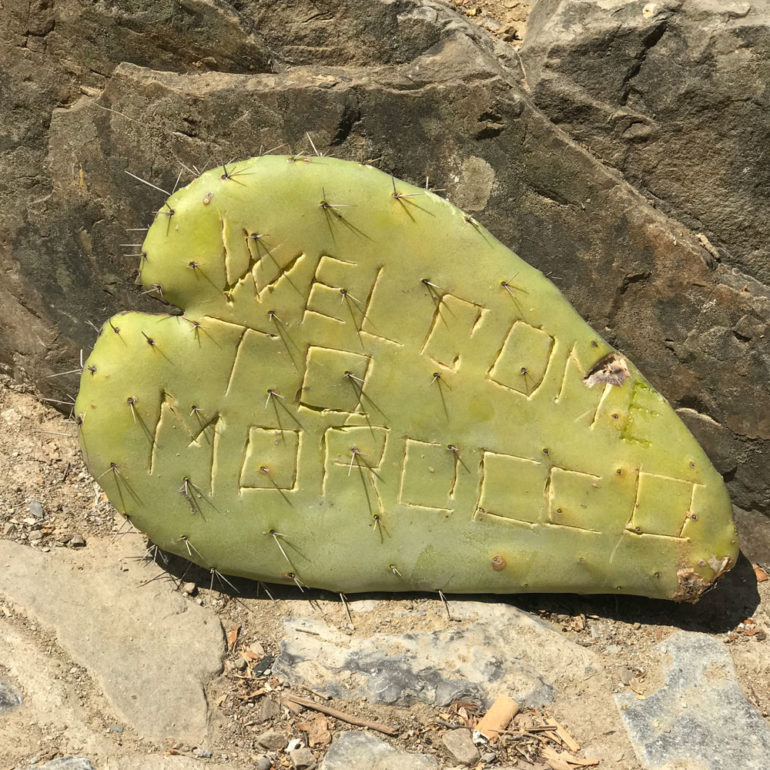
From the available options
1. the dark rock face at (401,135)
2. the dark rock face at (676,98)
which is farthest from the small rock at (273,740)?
the dark rock face at (676,98)

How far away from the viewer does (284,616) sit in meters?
2.73

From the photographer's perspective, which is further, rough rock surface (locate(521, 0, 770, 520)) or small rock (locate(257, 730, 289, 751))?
rough rock surface (locate(521, 0, 770, 520))

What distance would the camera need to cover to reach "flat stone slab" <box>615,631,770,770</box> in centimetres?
234

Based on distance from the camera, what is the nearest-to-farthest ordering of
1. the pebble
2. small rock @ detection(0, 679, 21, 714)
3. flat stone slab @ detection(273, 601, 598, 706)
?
small rock @ detection(0, 679, 21, 714) → flat stone slab @ detection(273, 601, 598, 706) → the pebble

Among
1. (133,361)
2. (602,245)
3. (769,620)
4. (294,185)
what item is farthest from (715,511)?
(133,361)

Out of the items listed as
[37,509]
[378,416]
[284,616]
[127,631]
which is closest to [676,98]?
[378,416]

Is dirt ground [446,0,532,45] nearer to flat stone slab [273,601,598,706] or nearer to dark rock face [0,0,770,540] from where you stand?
dark rock face [0,0,770,540]

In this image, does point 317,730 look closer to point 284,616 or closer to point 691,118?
point 284,616

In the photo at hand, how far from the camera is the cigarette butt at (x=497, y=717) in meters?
2.38

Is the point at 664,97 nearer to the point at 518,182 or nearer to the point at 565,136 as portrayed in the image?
the point at 565,136

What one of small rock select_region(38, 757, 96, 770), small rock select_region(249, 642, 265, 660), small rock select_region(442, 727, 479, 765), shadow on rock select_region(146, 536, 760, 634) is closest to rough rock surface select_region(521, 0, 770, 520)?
shadow on rock select_region(146, 536, 760, 634)

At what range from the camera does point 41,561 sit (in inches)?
107

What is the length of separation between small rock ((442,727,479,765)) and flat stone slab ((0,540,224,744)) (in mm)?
658

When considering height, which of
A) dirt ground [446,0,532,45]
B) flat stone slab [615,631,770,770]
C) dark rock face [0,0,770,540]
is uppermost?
dirt ground [446,0,532,45]
